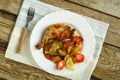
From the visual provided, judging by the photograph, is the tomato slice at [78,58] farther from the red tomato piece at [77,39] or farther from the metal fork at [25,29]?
the metal fork at [25,29]

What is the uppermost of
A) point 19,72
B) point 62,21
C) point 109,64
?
point 62,21

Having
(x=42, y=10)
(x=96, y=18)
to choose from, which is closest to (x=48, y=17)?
(x=42, y=10)

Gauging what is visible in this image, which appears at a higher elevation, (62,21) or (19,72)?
(62,21)

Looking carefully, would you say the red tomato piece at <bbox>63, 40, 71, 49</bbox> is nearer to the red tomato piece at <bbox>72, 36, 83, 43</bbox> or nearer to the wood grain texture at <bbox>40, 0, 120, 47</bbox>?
the red tomato piece at <bbox>72, 36, 83, 43</bbox>

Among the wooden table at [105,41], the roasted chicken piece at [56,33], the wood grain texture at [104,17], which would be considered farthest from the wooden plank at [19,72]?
the wood grain texture at [104,17]

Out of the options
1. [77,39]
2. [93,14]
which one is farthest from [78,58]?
[93,14]

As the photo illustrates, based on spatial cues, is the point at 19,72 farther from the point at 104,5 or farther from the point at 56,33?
the point at 104,5
